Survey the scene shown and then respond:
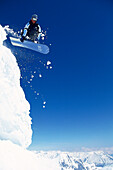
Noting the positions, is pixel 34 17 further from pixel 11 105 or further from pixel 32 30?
pixel 11 105

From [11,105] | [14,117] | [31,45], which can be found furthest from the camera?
[31,45]

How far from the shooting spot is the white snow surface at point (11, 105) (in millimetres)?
9445

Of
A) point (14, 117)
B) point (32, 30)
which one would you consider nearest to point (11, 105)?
point (14, 117)

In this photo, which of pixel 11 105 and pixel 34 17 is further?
pixel 11 105

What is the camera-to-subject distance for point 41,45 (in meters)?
11.6

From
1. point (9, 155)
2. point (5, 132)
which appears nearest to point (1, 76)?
point (5, 132)

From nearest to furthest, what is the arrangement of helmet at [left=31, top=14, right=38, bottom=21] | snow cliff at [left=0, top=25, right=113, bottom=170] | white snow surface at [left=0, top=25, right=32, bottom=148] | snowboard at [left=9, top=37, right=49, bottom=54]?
helmet at [left=31, top=14, right=38, bottom=21]
snow cliff at [left=0, top=25, right=113, bottom=170]
white snow surface at [left=0, top=25, right=32, bottom=148]
snowboard at [left=9, top=37, right=49, bottom=54]

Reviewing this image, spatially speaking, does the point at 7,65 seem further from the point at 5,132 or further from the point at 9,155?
the point at 9,155

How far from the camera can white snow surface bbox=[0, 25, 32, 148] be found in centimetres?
945

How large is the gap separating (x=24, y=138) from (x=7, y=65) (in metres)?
5.74

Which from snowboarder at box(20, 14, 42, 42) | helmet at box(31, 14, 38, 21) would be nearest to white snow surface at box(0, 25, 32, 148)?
snowboarder at box(20, 14, 42, 42)

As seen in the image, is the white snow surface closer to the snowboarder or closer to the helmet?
the snowboarder

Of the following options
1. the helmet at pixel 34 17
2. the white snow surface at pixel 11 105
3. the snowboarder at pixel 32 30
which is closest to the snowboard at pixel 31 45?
the white snow surface at pixel 11 105

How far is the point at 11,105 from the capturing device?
10094 mm
